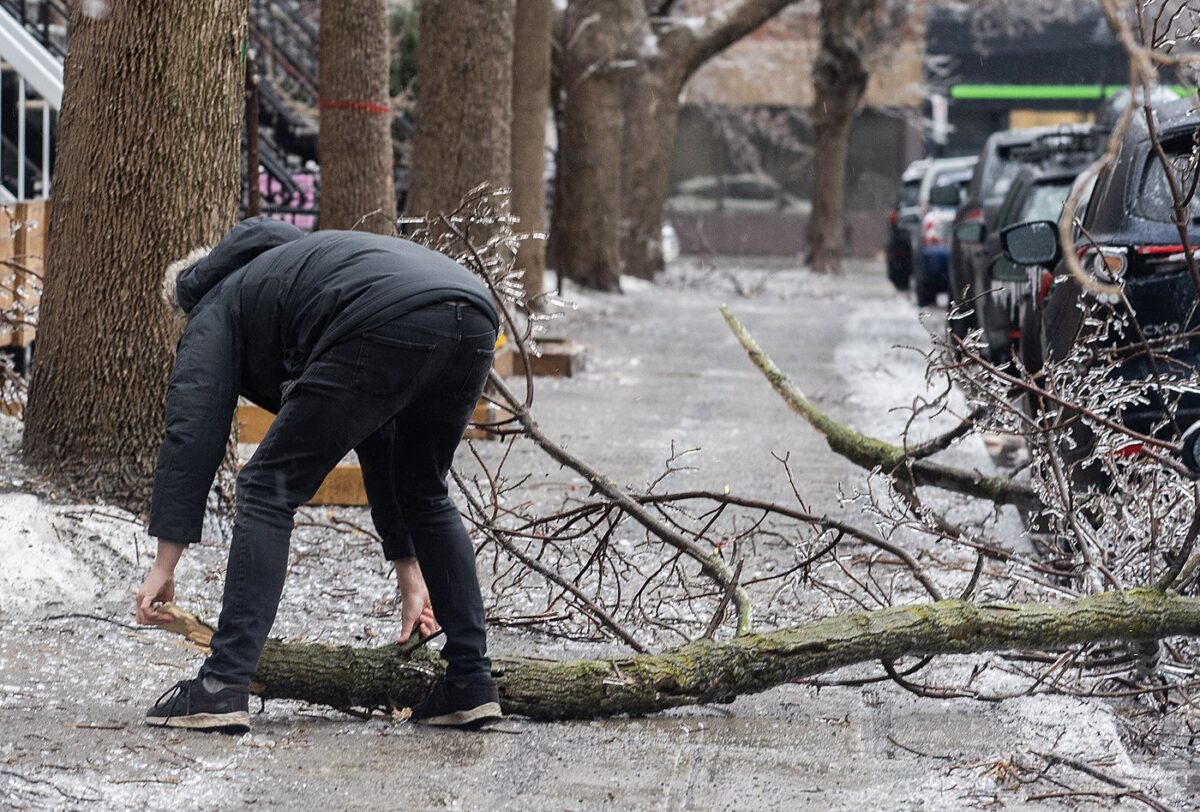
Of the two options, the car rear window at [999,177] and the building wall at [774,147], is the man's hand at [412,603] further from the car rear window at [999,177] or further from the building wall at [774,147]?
the building wall at [774,147]

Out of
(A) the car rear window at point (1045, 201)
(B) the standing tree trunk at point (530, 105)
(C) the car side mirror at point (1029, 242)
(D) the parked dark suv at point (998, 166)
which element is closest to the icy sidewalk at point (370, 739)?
(C) the car side mirror at point (1029, 242)

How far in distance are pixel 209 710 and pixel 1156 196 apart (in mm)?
4097

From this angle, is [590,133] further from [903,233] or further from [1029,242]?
[1029,242]

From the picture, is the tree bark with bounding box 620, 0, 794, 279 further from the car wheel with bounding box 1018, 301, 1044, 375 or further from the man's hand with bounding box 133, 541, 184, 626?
the man's hand with bounding box 133, 541, 184, 626

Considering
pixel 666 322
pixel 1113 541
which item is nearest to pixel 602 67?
Result: pixel 666 322

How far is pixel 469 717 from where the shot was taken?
4.23m

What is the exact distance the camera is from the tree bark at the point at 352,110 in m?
10.4

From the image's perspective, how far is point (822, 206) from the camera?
29219 millimetres

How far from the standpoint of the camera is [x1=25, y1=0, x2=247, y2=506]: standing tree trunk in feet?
20.4

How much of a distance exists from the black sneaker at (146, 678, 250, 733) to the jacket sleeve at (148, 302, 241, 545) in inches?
14.6

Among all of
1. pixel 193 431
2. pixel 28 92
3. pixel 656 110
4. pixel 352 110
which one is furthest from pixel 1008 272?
pixel 656 110

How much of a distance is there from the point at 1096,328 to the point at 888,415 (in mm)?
4986

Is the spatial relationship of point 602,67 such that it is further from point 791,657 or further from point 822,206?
point 791,657

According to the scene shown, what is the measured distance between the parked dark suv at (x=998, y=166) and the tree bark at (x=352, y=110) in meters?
4.52
